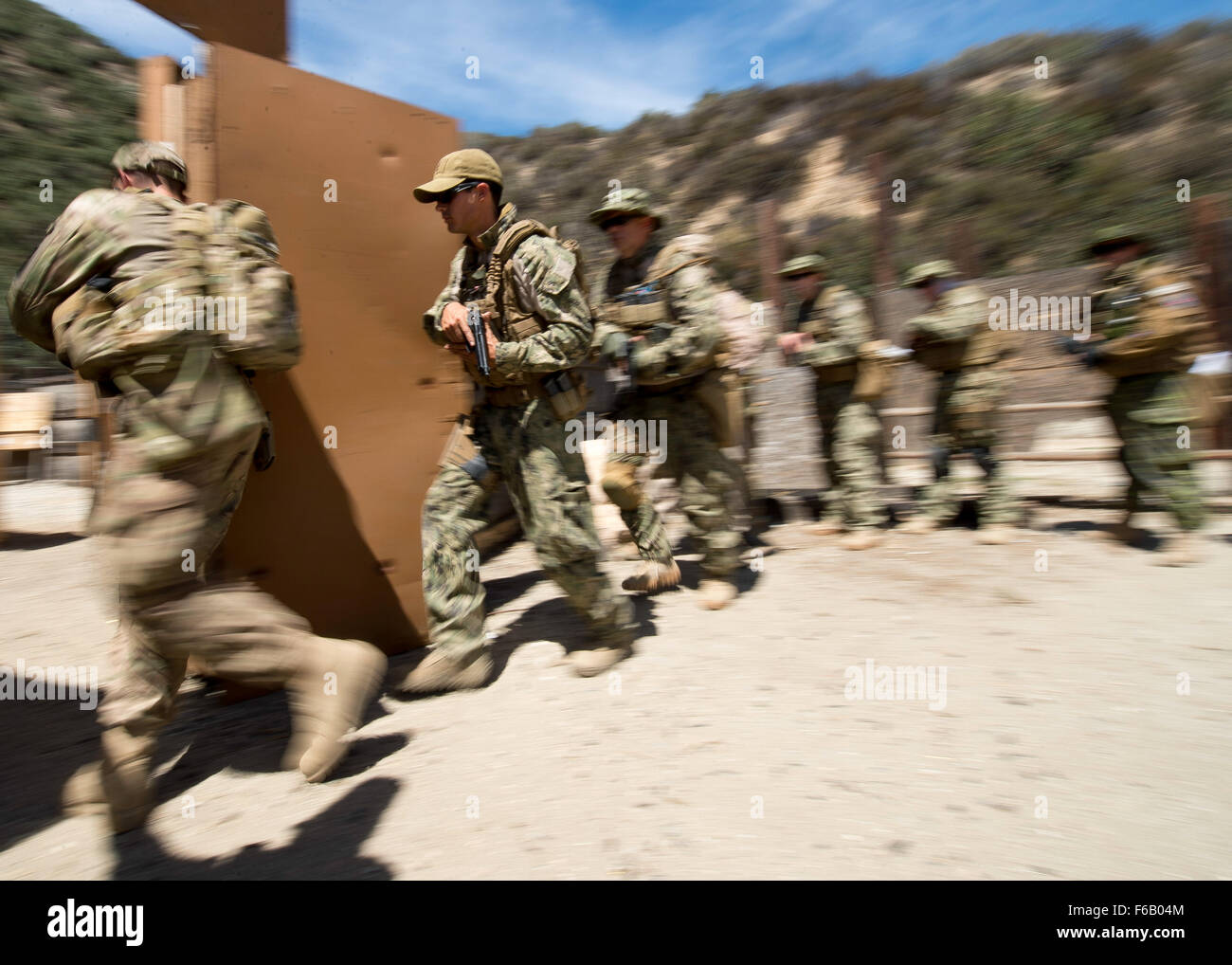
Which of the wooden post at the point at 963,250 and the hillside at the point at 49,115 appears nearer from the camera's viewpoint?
the wooden post at the point at 963,250

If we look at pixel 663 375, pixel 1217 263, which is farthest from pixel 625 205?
pixel 1217 263

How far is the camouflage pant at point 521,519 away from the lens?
3236 millimetres

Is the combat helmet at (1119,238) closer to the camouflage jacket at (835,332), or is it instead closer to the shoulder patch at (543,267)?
the camouflage jacket at (835,332)

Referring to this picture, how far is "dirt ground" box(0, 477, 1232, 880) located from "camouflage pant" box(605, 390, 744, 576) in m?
0.37

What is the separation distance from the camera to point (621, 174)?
25766mm

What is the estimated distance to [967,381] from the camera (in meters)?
5.65

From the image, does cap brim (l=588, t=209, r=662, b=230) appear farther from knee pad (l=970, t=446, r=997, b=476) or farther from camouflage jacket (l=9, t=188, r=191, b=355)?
knee pad (l=970, t=446, r=997, b=476)

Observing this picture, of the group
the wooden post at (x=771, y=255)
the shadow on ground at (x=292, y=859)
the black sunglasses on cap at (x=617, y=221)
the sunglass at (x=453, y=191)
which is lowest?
the shadow on ground at (x=292, y=859)

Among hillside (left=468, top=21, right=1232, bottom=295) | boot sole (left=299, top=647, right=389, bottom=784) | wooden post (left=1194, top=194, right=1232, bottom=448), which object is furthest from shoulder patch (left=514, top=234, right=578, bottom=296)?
hillside (left=468, top=21, right=1232, bottom=295)

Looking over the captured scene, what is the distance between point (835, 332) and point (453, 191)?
3.36 metres

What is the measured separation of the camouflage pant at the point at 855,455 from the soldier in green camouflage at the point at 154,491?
4.10 m

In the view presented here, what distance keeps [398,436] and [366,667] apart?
1.34 metres

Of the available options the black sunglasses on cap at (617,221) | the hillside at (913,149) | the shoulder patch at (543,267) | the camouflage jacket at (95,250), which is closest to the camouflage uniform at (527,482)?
the shoulder patch at (543,267)

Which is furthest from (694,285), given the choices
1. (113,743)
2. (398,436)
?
(113,743)
